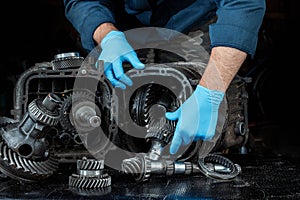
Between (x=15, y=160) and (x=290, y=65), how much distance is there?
3.12m

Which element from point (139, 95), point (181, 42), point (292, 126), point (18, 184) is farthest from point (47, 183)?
point (292, 126)

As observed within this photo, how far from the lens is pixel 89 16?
146 centimetres

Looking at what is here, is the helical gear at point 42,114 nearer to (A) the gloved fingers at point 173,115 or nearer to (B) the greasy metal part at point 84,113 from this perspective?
(B) the greasy metal part at point 84,113

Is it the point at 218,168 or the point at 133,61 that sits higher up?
the point at 133,61

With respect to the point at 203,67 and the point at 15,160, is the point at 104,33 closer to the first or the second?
the point at 203,67

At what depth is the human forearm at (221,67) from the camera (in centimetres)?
116

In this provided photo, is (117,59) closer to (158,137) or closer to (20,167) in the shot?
(158,137)

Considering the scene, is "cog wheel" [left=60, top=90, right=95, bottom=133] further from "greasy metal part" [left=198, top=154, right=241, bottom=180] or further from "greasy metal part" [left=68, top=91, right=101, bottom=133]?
"greasy metal part" [left=198, top=154, right=241, bottom=180]

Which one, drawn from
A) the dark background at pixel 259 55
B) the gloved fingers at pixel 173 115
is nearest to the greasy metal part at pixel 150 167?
the gloved fingers at pixel 173 115

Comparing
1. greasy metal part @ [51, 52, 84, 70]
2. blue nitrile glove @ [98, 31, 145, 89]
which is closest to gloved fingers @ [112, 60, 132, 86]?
blue nitrile glove @ [98, 31, 145, 89]

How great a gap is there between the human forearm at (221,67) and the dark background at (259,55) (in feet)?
4.77

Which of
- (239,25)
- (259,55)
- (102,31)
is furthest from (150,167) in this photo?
(259,55)

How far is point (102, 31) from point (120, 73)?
0.26m

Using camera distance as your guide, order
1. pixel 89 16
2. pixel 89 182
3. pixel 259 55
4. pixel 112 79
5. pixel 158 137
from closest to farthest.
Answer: pixel 89 182 → pixel 158 137 → pixel 112 79 → pixel 89 16 → pixel 259 55
